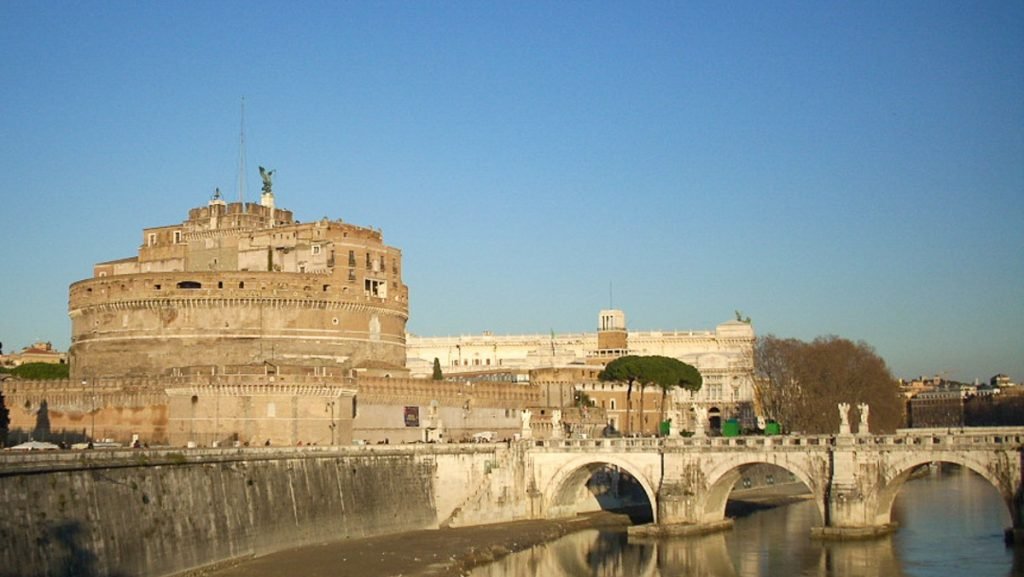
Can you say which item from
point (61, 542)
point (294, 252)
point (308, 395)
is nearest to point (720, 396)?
point (294, 252)

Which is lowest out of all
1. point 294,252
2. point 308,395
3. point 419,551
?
point 419,551

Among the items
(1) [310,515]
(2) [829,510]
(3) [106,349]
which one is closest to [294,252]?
(3) [106,349]

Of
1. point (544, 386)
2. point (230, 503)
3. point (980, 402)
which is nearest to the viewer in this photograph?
point (230, 503)

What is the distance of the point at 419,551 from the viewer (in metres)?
58.3

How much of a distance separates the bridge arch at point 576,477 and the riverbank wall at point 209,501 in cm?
219

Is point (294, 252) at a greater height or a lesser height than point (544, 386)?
greater

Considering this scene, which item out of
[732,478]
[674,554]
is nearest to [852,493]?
[732,478]

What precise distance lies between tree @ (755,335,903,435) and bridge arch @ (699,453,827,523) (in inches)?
1167

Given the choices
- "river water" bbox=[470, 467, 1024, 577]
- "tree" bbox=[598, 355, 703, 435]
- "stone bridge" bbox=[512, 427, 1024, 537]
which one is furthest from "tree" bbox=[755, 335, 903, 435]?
"stone bridge" bbox=[512, 427, 1024, 537]

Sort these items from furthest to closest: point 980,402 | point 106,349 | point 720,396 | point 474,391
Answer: point 980,402 → point 720,396 → point 474,391 → point 106,349

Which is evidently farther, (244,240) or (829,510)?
(244,240)

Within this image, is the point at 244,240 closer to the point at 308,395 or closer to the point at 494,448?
the point at 308,395

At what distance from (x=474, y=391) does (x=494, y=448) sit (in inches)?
778

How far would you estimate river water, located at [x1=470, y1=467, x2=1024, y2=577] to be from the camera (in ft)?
187
